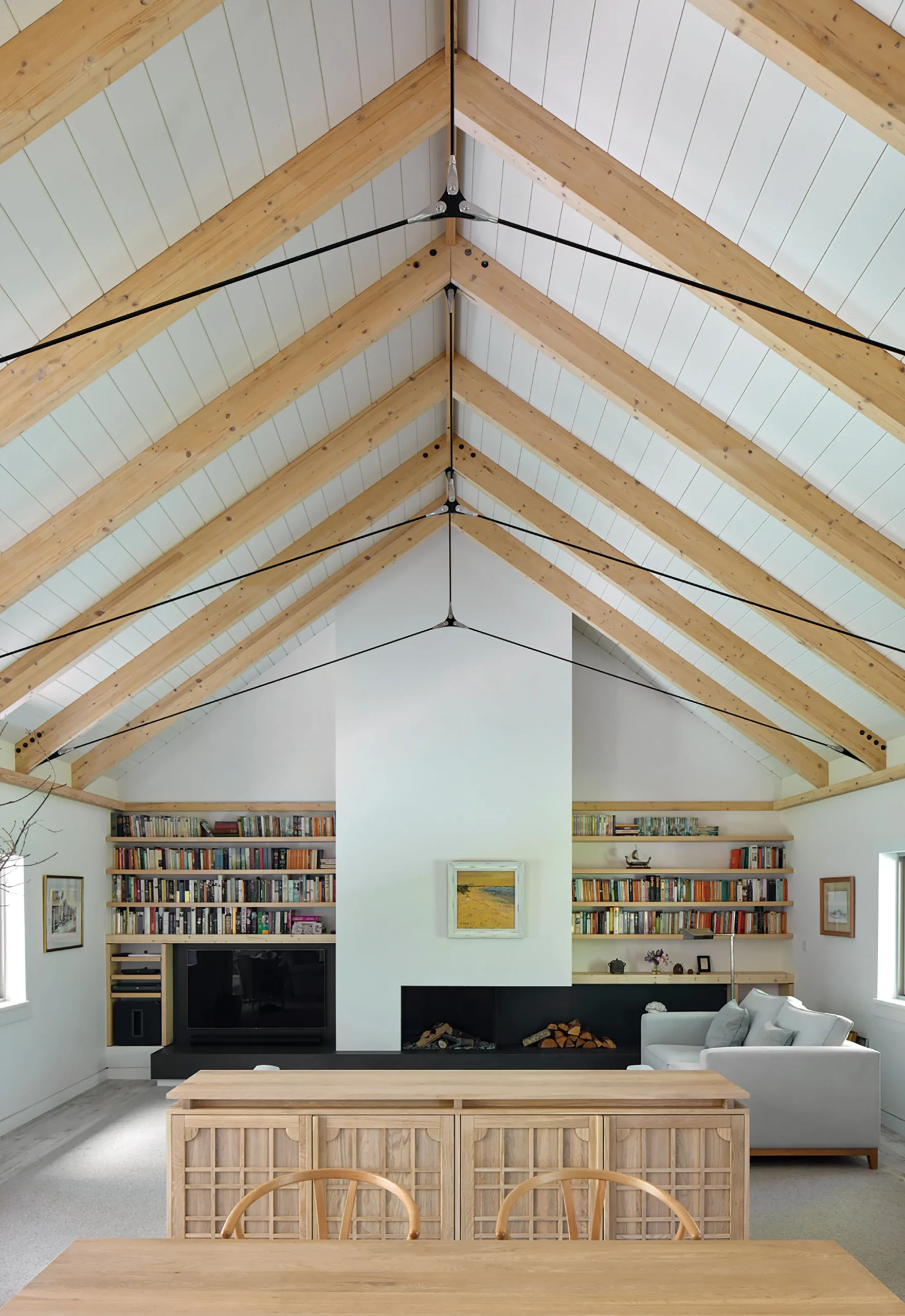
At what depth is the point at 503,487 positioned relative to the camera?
27.5ft

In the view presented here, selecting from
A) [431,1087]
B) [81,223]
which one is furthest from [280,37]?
[431,1087]

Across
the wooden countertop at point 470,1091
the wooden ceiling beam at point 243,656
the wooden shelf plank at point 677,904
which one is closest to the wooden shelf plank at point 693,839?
the wooden shelf plank at point 677,904

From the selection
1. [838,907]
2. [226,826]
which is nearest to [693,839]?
[838,907]

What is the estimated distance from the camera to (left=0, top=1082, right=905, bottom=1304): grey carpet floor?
5.38 meters

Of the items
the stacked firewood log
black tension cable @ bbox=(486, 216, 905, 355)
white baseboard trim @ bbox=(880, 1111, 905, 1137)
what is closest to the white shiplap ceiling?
black tension cable @ bbox=(486, 216, 905, 355)

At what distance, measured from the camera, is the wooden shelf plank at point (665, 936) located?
9.95m

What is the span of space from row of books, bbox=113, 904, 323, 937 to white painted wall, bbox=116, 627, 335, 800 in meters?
1.02

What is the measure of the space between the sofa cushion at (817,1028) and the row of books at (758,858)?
2.61m

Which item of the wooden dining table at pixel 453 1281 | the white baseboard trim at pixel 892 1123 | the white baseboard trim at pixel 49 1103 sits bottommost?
the white baseboard trim at pixel 49 1103

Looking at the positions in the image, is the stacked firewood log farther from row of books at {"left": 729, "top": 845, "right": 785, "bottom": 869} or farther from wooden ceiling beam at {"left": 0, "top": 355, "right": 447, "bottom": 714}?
wooden ceiling beam at {"left": 0, "top": 355, "right": 447, "bottom": 714}

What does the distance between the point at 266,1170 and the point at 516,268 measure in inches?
169

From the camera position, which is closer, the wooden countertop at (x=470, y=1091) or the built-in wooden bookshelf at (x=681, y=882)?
the wooden countertop at (x=470, y=1091)

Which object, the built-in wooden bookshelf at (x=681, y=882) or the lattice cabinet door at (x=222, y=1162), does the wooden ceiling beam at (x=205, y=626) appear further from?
the lattice cabinet door at (x=222, y=1162)

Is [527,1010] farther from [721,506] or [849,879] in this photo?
[721,506]
